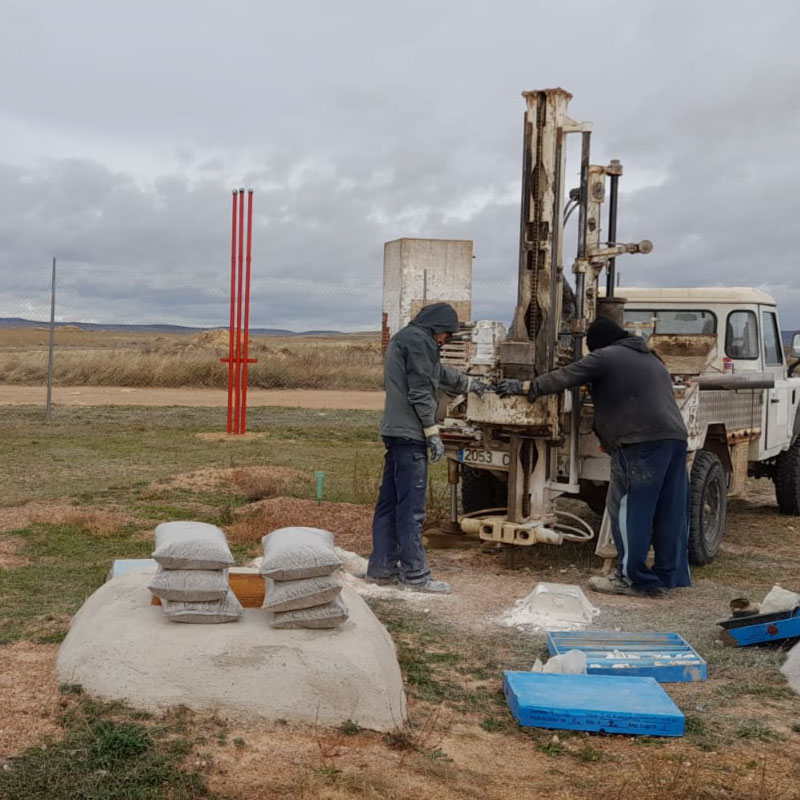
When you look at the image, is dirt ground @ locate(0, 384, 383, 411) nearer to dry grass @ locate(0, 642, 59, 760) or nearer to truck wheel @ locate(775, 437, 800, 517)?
truck wheel @ locate(775, 437, 800, 517)

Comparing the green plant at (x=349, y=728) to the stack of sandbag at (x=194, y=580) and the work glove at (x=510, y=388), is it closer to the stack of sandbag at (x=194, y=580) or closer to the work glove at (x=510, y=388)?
the stack of sandbag at (x=194, y=580)

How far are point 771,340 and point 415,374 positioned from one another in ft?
16.2

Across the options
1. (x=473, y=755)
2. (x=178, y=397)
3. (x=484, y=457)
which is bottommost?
(x=473, y=755)

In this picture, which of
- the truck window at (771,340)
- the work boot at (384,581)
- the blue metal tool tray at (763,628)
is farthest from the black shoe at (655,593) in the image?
the truck window at (771,340)

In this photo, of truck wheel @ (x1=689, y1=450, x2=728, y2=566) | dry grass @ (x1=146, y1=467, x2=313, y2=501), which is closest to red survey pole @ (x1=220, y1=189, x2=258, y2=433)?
dry grass @ (x1=146, y1=467, x2=313, y2=501)

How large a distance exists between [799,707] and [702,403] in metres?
3.38

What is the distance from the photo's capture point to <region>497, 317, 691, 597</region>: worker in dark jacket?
7062 millimetres

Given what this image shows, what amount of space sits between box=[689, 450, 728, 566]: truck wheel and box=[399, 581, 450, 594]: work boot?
2.20 meters

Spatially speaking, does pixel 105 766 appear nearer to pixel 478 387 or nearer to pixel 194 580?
pixel 194 580

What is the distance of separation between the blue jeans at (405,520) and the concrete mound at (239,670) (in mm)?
2061

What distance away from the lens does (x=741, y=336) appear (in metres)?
9.96

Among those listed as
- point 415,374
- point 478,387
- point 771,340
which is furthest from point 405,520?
point 771,340

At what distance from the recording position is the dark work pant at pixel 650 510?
7.06 metres

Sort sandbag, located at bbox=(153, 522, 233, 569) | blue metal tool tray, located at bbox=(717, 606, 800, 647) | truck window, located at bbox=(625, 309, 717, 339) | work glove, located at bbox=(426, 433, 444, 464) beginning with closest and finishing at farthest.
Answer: sandbag, located at bbox=(153, 522, 233, 569) < blue metal tool tray, located at bbox=(717, 606, 800, 647) < work glove, located at bbox=(426, 433, 444, 464) < truck window, located at bbox=(625, 309, 717, 339)
